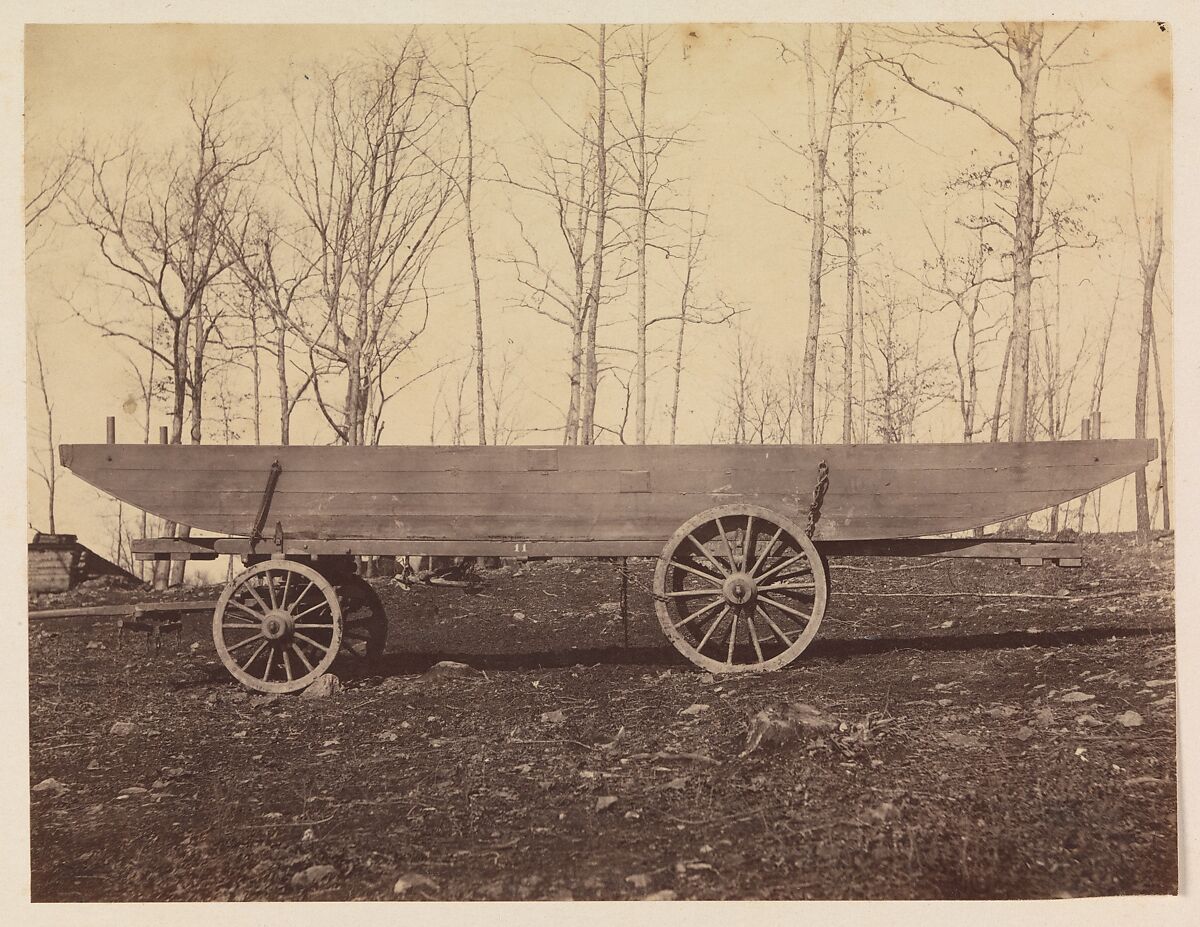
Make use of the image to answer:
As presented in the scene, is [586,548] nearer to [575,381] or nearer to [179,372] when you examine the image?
[575,381]

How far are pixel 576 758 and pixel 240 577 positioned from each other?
108 inches

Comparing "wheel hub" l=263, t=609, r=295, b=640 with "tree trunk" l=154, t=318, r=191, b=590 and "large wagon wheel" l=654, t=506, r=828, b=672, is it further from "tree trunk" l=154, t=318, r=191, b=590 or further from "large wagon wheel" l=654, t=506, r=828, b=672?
"tree trunk" l=154, t=318, r=191, b=590

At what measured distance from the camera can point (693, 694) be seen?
17.8ft

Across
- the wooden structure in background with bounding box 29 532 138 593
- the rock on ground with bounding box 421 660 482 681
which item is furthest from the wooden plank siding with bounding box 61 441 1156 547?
the wooden structure in background with bounding box 29 532 138 593

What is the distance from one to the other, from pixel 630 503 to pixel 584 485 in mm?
320

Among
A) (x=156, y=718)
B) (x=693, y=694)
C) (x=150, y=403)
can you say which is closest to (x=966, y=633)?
(x=693, y=694)

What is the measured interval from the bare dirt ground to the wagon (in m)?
0.68

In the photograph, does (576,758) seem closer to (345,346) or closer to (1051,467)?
(1051,467)

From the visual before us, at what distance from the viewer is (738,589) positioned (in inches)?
220

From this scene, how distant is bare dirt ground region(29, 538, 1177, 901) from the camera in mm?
3496

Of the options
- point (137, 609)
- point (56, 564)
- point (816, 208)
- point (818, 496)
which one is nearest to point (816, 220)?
point (816, 208)

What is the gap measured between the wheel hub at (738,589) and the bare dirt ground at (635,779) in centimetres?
50

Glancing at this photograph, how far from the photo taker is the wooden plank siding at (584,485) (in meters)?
5.60

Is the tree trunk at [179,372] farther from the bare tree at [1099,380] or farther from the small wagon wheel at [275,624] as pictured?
the bare tree at [1099,380]
